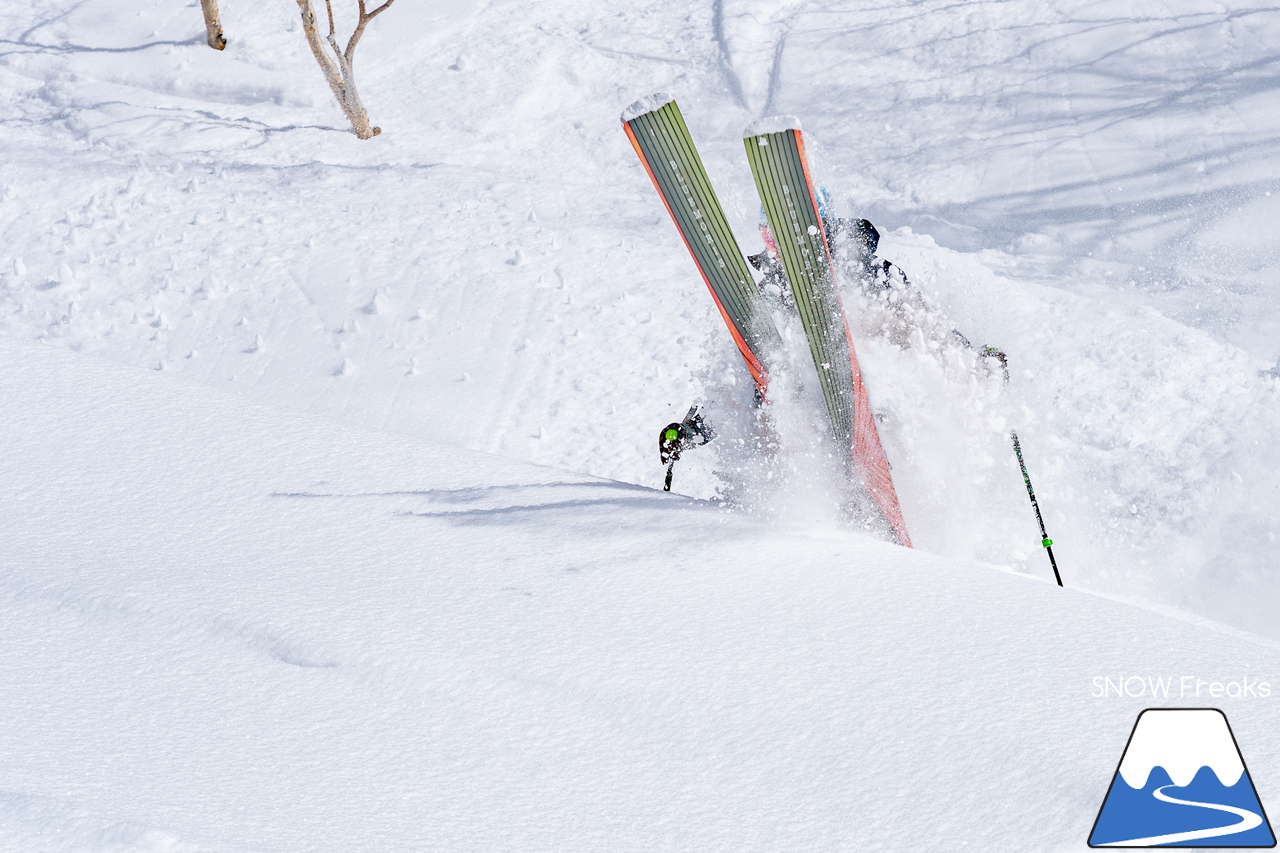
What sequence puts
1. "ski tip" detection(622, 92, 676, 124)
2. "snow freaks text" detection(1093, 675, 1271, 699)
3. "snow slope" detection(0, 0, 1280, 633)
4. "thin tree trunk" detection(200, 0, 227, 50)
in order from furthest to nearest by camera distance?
"thin tree trunk" detection(200, 0, 227, 50) < "snow slope" detection(0, 0, 1280, 633) < "ski tip" detection(622, 92, 676, 124) < "snow freaks text" detection(1093, 675, 1271, 699)

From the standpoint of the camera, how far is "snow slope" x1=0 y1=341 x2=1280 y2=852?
5.74 ft

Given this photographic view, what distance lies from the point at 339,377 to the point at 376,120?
14.7 feet

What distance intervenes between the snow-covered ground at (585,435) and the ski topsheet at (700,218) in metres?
0.40

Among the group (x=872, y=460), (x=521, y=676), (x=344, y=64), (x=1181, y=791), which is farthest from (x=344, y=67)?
(x=1181, y=791)

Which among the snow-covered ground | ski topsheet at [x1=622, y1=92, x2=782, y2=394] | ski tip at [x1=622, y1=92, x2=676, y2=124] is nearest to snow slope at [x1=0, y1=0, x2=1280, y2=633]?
the snow-covered ground

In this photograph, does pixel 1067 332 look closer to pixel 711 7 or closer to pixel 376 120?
pixel 711 7

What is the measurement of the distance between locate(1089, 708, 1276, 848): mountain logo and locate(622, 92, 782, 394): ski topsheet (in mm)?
2227

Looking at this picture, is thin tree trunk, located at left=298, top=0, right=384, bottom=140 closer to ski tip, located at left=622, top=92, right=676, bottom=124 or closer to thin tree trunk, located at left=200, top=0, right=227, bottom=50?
thin tree trunk, located at left=200, top=0, right=227, bottom=50

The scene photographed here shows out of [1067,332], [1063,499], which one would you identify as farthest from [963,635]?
[1067,332]

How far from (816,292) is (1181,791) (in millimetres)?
2042

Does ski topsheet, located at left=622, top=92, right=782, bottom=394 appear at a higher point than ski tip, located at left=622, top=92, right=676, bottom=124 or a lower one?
lower

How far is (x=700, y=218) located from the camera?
360 centimetres

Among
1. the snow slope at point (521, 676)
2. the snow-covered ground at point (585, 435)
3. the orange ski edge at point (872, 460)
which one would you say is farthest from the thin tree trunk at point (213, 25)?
the orange ski edge at point (872, 460)

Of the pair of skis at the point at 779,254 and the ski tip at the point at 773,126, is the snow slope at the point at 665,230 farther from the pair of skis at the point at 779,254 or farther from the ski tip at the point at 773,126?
the ski tip at the point at 773,126
